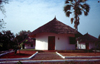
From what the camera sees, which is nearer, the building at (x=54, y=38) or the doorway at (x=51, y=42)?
the building at (x=54, y=38)

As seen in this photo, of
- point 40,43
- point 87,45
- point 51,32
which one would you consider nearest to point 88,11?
point 51,32

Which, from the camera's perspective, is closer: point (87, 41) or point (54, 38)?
point (54, 38)

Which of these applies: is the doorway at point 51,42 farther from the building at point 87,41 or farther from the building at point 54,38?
the building at point 87,41

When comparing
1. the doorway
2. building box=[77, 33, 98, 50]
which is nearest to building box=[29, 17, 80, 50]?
the doorway

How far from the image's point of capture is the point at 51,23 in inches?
684

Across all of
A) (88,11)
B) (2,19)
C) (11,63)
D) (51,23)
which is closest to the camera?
(11,63)

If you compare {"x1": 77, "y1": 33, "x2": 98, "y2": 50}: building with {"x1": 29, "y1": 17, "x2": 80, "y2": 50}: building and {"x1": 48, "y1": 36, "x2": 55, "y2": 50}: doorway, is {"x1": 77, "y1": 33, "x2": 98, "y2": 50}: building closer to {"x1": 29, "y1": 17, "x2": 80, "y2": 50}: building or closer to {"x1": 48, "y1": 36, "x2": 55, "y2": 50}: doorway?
{"x1": 29, "y1": 17, "x2": 80, "y2": 50}: building

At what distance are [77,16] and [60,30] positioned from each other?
18.5 ft

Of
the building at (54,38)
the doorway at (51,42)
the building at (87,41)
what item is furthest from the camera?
the building at (87,41)

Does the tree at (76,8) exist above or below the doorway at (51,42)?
above

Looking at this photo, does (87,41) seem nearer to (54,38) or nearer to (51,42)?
(54,38)

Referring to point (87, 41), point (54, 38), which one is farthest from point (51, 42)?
point (87, 41)

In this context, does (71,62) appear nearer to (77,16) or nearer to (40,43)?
(40,43)

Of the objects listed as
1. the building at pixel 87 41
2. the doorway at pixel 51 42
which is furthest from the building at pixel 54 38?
the building at pixel 87 41
